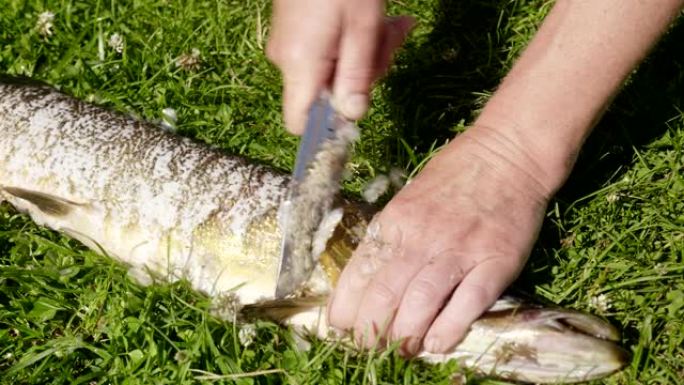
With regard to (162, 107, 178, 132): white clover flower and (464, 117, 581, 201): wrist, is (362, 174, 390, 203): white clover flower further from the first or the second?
(162, 107, 178, 132): white clover flower

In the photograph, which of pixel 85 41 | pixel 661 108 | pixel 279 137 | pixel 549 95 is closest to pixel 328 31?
pixel 549 95

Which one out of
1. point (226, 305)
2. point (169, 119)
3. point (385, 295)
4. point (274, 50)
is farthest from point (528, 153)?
point (169, 119)

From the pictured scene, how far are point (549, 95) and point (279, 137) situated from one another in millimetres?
1326

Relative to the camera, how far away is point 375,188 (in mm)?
3570

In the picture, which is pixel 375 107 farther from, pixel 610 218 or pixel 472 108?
pixel 610 218

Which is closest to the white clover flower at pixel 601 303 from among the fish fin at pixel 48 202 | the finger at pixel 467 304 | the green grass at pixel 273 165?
the green grass at pixel 273 165

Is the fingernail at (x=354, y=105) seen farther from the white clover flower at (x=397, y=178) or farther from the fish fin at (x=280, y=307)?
the white clover flower at (x=397, y=178)

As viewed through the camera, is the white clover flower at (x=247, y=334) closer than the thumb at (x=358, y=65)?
No

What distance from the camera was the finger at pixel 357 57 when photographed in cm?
238

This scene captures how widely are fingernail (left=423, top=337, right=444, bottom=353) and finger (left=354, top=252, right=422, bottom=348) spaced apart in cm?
12

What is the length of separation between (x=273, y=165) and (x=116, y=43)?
115 cm

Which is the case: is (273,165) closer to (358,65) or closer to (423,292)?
(423,292)

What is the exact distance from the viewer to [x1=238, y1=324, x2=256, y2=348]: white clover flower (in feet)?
9.86

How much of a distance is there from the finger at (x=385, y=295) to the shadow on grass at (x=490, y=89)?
2.23ft
